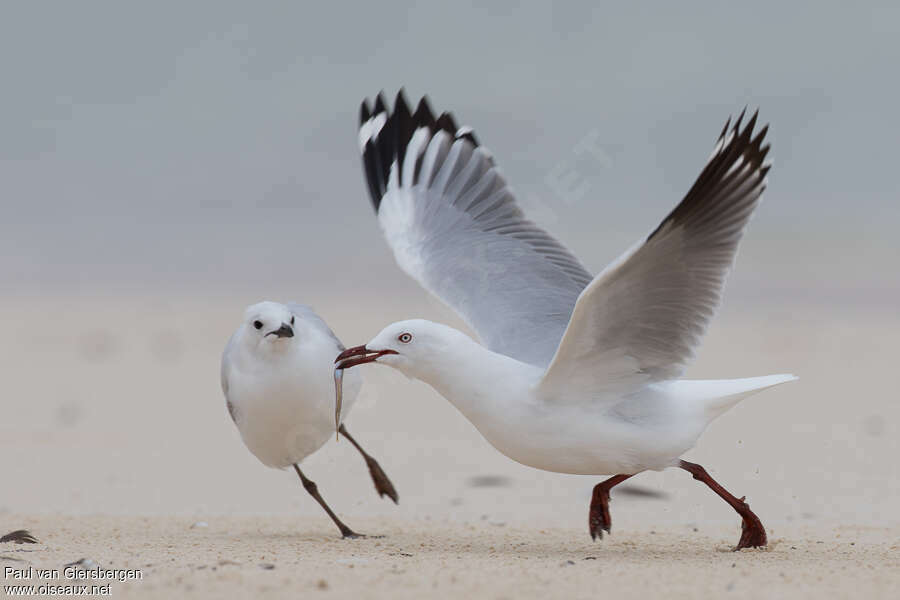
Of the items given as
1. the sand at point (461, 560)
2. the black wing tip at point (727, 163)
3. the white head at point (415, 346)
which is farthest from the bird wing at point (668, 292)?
the sand at point (461, 560)

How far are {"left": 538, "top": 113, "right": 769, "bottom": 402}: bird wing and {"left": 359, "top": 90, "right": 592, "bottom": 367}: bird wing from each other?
636 mm

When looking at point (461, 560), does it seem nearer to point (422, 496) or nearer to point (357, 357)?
point (357, 357)

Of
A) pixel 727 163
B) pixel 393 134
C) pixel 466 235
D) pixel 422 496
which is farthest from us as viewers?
pixel 422 496

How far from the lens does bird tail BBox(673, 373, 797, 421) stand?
5.91 meters

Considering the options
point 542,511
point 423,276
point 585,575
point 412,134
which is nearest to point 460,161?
point 412,134

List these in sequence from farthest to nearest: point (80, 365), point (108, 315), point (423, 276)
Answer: point (108, 315), point (80, 365), point (423, 276)

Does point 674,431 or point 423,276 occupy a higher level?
point 423,276

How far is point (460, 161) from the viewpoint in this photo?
820 centimetres

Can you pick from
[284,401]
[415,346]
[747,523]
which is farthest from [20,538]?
[747,523]

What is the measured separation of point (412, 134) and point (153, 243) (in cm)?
3539

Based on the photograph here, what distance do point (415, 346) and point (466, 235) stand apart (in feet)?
6.91

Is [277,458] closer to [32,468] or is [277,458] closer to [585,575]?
[585,575]

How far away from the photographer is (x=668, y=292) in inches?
219

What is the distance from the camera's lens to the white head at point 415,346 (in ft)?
18.7
